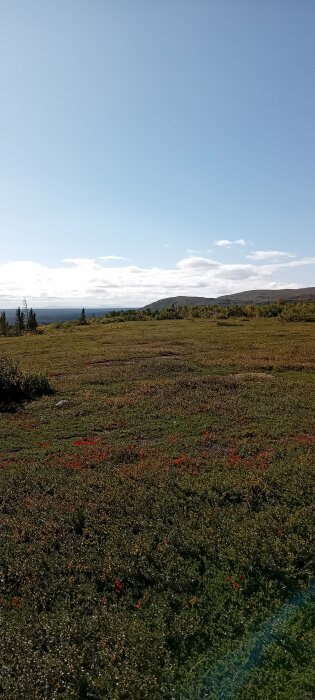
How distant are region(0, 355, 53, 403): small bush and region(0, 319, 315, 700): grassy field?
5.28 metres

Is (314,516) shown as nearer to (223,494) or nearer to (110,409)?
(223,494)

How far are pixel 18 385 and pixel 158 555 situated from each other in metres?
22.2

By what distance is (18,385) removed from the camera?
3102 cm

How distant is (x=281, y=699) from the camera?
7328 mm

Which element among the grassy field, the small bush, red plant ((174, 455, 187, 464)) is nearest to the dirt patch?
the grassy field

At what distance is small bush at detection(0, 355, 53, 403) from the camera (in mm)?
30500

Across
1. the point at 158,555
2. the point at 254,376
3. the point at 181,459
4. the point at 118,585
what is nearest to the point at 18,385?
the point at 181,459

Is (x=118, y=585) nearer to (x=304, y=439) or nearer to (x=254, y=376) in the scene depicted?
(x=304, y=439)

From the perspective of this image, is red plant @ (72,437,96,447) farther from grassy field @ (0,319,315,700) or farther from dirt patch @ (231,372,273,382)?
dirt patch @ (231,372,273,382)

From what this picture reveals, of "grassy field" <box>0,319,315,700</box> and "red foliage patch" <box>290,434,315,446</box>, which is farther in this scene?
"red foliage patch" <box>290,434,315,446</box>

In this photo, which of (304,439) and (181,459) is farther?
(304,439)

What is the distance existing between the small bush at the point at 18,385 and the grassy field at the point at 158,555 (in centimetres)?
528

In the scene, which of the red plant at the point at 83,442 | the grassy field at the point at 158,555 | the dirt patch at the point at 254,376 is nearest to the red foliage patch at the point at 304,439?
the grassy field at the point at 158,555

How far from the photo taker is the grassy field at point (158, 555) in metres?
8.03
